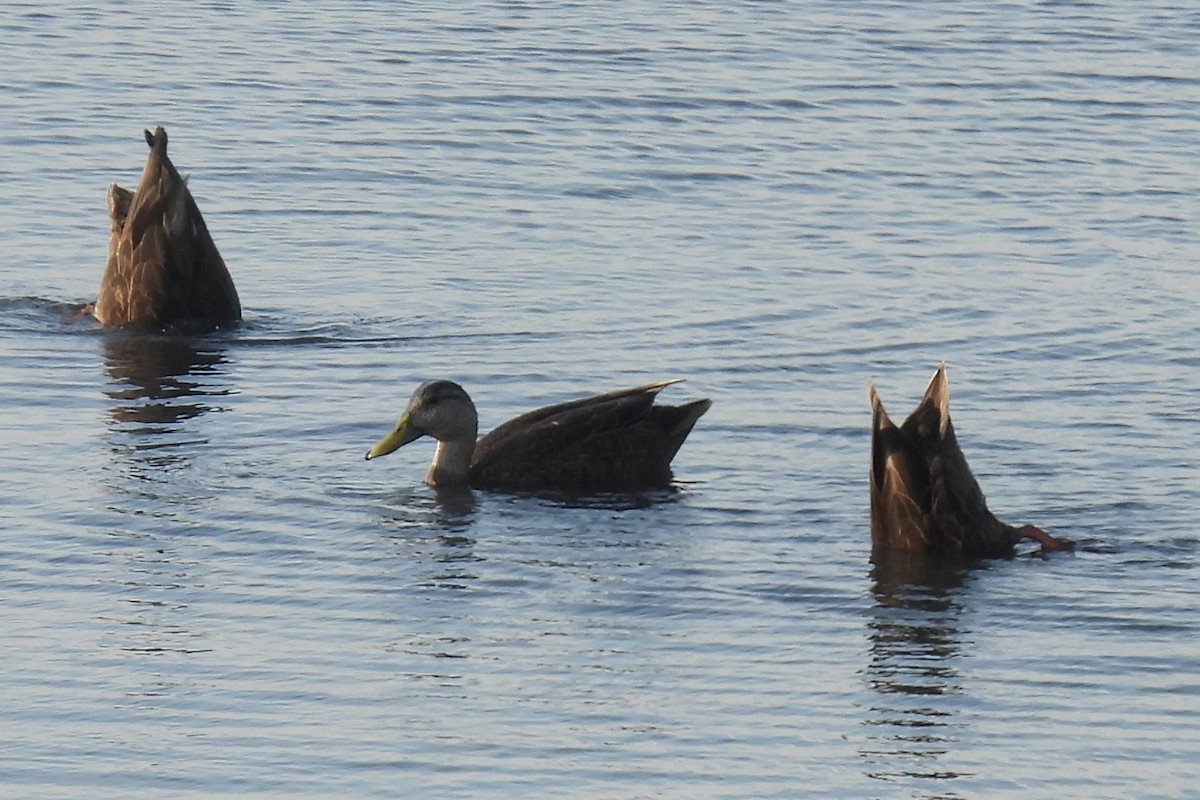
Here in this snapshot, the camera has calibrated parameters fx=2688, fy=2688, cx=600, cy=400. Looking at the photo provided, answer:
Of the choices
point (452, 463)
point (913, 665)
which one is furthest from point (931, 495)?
point (452, 463)

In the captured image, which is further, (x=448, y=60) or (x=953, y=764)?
(x=448, y=60)

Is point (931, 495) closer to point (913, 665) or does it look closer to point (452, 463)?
point (913, 665)

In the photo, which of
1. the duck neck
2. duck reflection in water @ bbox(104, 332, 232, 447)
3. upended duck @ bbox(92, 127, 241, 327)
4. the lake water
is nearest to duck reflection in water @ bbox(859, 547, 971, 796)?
the lake water

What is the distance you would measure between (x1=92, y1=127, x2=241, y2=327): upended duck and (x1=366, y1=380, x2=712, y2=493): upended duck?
11.8 feet

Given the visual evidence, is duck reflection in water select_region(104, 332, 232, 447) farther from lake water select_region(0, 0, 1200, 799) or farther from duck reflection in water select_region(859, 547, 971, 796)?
duck reflection in water select_region(859, 547, 971, 796)

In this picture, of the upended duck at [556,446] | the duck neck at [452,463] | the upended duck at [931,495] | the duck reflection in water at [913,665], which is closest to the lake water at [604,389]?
the duck reflection in water at [913,665]

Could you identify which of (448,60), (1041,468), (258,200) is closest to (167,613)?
(1041,468)

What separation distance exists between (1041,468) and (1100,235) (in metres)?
5.99

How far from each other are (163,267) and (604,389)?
331cm

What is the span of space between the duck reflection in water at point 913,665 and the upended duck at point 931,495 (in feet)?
0.32

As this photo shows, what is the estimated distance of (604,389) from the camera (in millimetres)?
14594

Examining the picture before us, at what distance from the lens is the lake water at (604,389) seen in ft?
30.1

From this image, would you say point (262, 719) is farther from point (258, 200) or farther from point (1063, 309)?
point (258, 200)

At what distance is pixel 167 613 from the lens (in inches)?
411
